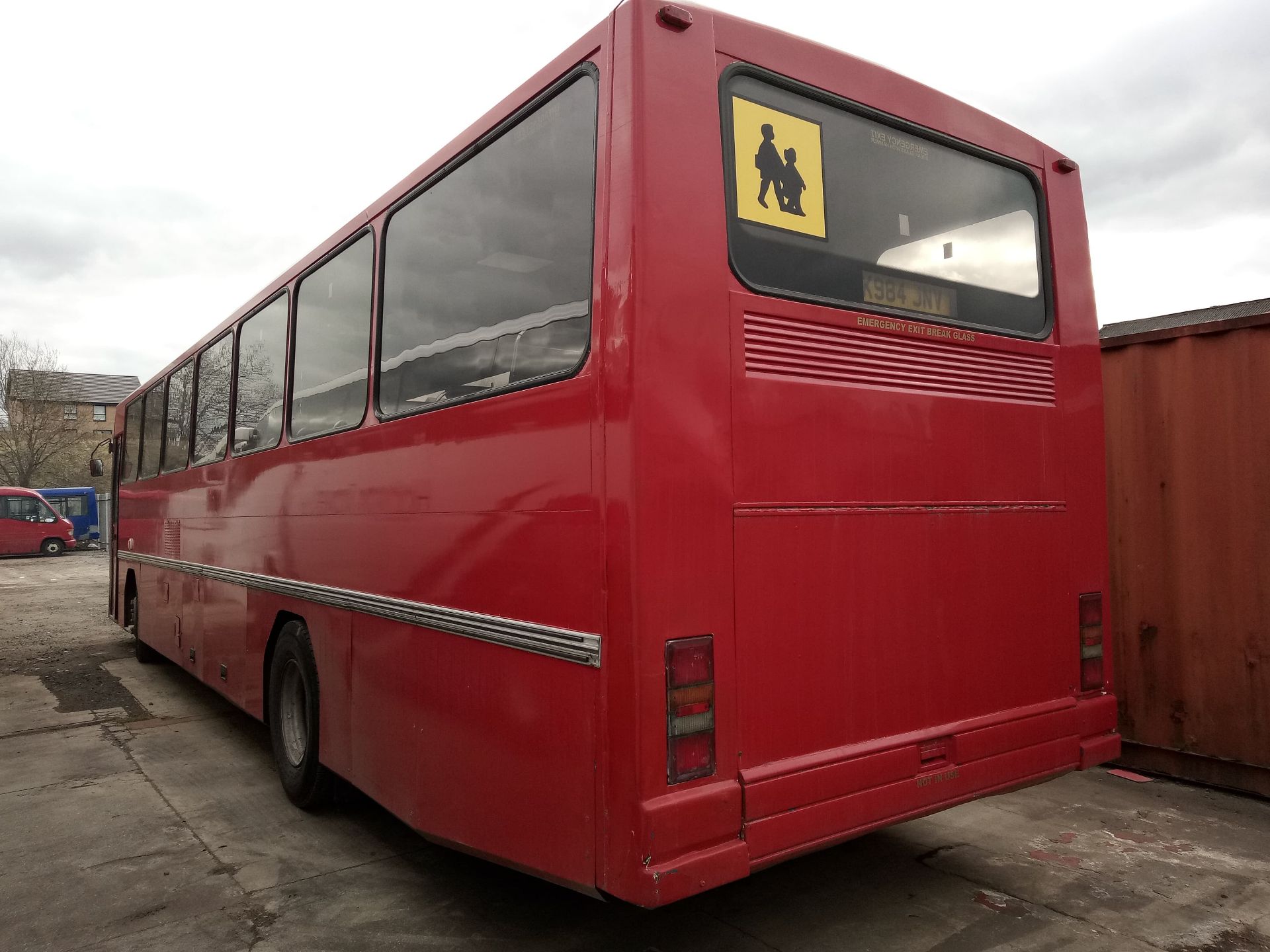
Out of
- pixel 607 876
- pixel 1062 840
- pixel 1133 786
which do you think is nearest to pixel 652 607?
pixel 607 876

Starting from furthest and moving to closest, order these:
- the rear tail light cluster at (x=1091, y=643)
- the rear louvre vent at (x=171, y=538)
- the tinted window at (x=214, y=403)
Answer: the rear louvre vent at (x=171, y=538) → the tinted window at (x=214, y=403) → the rear tail light cluster at (x=1091, y=643)

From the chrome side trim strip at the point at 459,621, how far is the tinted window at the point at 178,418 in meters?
2.93

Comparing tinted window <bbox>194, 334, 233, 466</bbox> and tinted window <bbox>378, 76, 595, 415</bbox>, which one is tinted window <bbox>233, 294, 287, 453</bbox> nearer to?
tinted window <bbox>194, 334, 233, 466</bbox>

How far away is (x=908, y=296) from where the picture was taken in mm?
3227

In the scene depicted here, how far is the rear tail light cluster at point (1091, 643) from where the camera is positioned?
3.67 metres

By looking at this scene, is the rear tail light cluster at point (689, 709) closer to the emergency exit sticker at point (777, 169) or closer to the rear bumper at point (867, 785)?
the rear bumper at point (867, 785)

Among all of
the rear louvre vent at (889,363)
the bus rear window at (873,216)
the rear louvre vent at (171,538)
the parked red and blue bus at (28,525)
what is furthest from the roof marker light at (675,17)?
the parked red and blue bus at (28,525)

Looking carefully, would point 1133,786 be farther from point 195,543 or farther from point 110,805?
point 195,543

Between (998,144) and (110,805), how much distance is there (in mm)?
5850

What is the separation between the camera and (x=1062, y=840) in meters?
4.33

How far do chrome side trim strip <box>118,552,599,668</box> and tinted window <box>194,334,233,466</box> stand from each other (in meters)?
1.63

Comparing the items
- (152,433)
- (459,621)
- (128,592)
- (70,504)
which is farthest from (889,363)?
(70,504)

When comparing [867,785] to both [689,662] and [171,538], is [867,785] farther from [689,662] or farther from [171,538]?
[171,538]

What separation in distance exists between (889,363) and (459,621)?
1824 millimetres
